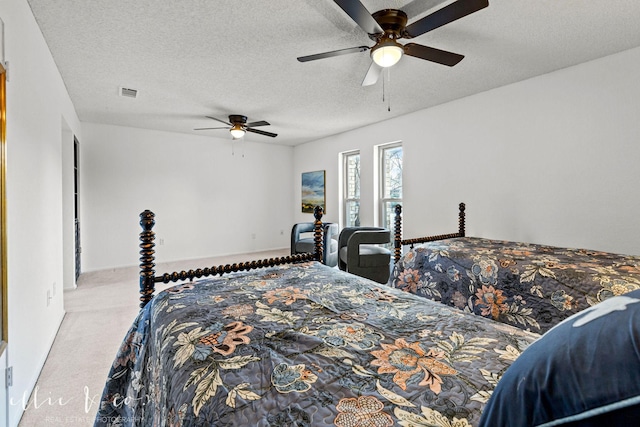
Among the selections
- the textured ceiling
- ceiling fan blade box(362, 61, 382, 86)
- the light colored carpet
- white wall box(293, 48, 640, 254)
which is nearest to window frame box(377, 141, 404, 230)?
white wall box(293, 48, 640, 254)

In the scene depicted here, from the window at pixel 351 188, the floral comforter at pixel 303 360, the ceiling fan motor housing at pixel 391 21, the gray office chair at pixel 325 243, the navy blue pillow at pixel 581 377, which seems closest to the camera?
the navy blue pillow at pixel 581 377

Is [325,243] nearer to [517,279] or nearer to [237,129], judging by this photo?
[237,129]

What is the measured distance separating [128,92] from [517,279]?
4.30 m

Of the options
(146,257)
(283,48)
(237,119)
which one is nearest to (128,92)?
(237,119)

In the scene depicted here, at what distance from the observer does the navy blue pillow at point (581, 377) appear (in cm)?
34

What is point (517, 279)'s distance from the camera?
6.77ft

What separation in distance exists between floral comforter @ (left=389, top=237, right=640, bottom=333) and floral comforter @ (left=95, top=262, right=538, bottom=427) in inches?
39.9

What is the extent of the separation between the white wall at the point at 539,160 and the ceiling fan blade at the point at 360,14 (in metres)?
2.27

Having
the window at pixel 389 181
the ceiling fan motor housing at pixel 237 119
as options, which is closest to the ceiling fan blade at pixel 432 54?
the window at pixel 389 181

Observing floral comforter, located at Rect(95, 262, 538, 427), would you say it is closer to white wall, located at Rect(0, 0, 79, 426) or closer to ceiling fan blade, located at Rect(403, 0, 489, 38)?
white wall, located at Rect(0, 0, 79, 426)

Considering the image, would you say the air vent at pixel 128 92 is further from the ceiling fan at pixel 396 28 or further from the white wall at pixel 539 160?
the white wall at pixel 539 160

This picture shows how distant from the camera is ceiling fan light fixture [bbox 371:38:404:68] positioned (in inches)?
A: 79.5

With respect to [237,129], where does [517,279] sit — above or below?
below

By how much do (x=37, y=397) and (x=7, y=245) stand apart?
104 cm
